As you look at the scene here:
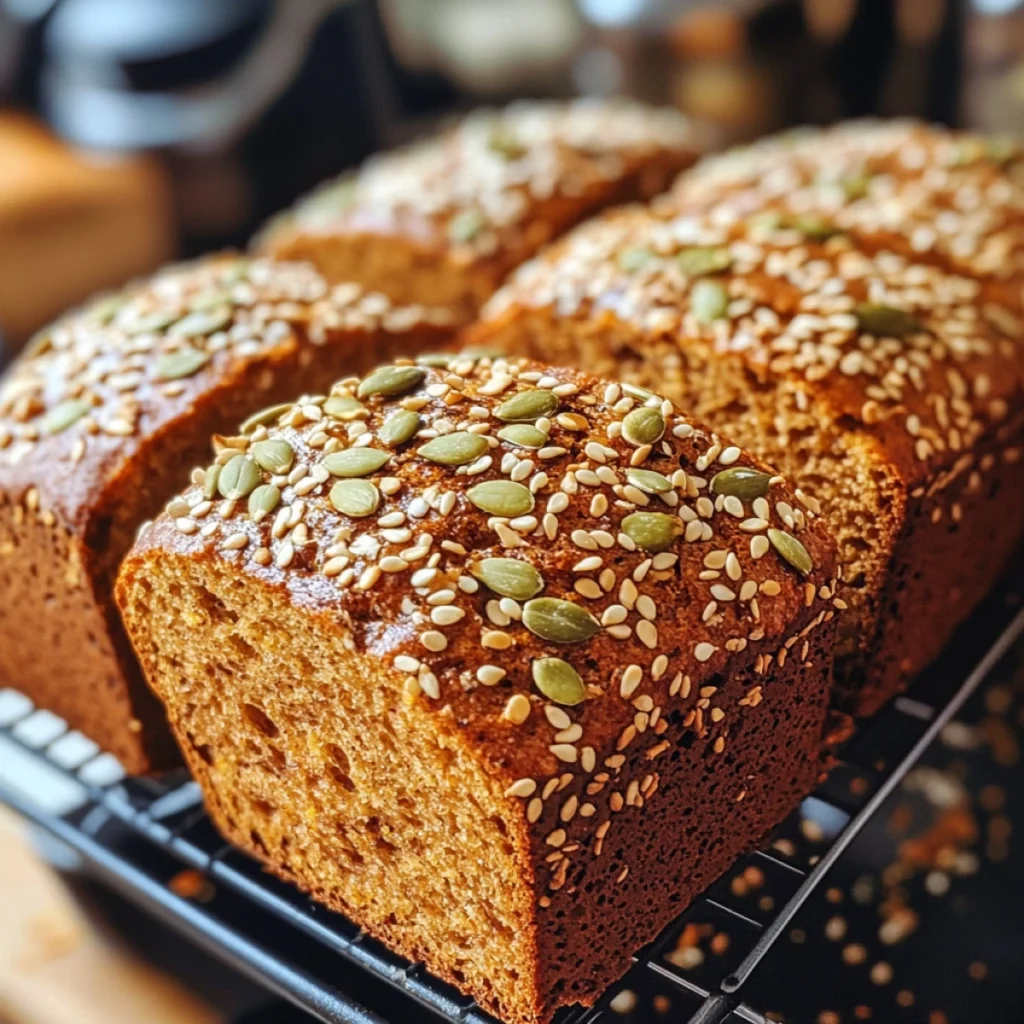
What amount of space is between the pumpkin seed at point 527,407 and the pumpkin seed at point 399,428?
0.11 m

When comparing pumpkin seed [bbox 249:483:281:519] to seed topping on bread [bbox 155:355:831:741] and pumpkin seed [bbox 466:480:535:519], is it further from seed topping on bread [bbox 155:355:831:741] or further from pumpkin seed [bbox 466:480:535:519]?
pumpkin seed [bbox 466:480:535:519]

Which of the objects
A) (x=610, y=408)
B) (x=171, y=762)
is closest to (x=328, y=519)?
(x=610, y=408)

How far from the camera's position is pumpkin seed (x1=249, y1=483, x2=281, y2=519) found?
4.84ft

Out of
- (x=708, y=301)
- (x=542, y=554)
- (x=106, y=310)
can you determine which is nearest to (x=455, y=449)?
(x=542, y=554)

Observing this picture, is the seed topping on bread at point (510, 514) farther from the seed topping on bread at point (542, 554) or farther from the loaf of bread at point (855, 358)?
the loaf of bread at point (855, 358)

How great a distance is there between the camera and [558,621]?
1.34 meters

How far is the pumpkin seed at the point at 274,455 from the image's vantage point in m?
1.53

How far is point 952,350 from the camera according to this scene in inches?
74.7

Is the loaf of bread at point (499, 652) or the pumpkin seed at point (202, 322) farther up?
the pumpkin seed at point (202, 322)

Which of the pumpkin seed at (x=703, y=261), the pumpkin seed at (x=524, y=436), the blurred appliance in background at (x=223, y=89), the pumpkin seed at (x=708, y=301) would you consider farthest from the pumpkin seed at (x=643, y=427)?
the blurred appliance in background at (x=223, y=89)

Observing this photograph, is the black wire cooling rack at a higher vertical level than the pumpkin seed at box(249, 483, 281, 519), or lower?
lower

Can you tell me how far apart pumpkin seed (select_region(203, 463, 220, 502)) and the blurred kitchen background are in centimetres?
233

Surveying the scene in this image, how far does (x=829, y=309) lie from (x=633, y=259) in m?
0.34

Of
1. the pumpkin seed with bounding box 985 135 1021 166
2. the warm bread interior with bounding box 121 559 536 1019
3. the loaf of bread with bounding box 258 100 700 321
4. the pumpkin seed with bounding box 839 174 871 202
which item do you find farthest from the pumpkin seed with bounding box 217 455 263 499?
the pumpkin seed with bounding box 985 135 1021 166
